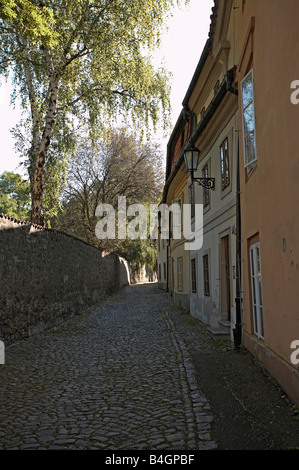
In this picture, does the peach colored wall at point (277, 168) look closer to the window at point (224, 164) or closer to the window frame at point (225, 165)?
the window frame at point (225, 165)

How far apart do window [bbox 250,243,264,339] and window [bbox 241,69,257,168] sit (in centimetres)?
148

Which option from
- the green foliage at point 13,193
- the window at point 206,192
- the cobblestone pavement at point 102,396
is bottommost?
the cobblestone pavement at point 102,396

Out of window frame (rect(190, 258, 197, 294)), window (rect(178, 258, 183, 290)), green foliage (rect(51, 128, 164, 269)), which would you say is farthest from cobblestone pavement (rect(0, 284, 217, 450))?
green foliage (rect(51, 128, 164, 269))

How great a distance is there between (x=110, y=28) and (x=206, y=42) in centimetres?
417

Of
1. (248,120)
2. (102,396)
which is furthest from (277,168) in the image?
(102,396)

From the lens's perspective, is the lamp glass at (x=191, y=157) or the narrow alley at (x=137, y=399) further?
the lamp glass at (x=191, y=157)

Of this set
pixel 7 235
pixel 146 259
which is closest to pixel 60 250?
pixel 7 235

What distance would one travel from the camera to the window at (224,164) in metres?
10.3

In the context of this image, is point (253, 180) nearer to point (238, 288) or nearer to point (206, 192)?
point (238, 288)

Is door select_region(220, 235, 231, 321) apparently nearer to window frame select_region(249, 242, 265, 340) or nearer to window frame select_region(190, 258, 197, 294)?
window frame select_region(249, 242, 265, 340)

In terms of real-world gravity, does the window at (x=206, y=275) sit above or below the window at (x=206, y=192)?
below

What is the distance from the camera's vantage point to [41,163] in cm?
1431

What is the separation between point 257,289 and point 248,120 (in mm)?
2837

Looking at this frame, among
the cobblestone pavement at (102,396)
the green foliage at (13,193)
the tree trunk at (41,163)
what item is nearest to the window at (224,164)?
the cobblestone pavement at (102,396)
